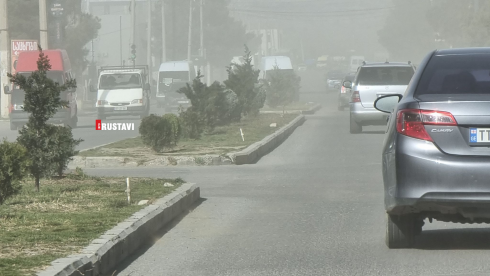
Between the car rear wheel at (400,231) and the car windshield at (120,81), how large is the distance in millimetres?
35980

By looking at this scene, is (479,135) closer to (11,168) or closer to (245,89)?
(11,168)

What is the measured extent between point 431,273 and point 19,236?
3.36 meters

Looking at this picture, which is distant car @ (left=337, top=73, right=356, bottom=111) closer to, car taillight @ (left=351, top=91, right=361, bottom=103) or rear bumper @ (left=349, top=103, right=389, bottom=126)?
rear bumper @ (left=349, top=103, right=389, bottom=126)

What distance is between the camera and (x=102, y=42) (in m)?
132

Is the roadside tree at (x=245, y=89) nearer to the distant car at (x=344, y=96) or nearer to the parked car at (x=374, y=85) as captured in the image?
the parked car at (x=374, y=85)

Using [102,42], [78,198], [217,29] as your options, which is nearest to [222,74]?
[217,29]

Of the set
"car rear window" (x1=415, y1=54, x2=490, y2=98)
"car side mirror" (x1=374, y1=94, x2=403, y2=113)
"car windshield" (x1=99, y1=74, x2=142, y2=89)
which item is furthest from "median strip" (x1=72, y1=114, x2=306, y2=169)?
"car windshield" (x1=99, y1=74, x2=142, y2=89)

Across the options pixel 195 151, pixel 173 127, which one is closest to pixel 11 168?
pixel 195 151

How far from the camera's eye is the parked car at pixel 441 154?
7.44 metres

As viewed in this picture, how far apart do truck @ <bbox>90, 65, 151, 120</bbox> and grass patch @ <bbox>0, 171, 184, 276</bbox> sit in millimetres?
29615

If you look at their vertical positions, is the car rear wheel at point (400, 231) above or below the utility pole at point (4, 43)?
below

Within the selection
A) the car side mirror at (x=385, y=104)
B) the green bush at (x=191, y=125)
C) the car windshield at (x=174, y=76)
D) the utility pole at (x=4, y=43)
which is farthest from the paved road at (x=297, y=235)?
the car windshield at (x=174, y=76)

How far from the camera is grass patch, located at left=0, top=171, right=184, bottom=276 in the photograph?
292 inches

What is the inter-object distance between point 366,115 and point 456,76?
1731 centimetres
